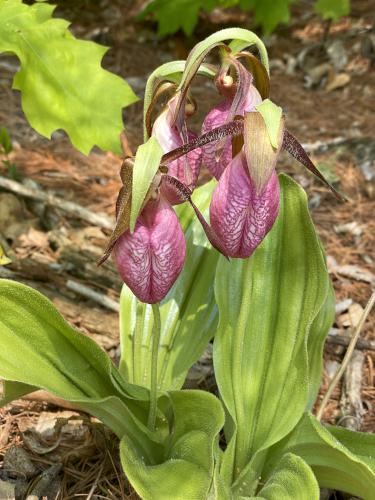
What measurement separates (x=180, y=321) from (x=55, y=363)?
431mm

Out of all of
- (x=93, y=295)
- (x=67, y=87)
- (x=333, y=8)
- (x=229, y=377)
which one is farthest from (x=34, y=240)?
(x=333, y=8)

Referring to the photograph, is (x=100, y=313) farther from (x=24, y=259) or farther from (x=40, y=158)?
(x=40, y=158)

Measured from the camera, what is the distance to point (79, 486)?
1.81 m

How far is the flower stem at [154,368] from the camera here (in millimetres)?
1520

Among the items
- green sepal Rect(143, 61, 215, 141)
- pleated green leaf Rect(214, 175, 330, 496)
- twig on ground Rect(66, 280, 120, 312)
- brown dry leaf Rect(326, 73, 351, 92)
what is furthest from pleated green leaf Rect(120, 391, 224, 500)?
brown dry leaf Rect(326, 73, 351, 92)

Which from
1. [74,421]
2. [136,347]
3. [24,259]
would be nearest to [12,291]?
[136,347]

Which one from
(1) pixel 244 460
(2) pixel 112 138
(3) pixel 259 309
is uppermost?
(2) pixel 112 138

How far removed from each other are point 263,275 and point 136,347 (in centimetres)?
41

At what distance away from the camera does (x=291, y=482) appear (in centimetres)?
151

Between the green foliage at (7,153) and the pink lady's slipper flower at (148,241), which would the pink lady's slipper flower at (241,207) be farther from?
the green foliage at (7,153)

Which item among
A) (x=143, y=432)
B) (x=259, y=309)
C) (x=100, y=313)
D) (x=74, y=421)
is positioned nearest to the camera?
(x=143, y=432)

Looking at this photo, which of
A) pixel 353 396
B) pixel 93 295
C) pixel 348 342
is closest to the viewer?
pixel 353 396

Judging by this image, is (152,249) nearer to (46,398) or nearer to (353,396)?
(46,398)

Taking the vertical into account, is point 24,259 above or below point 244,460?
above
